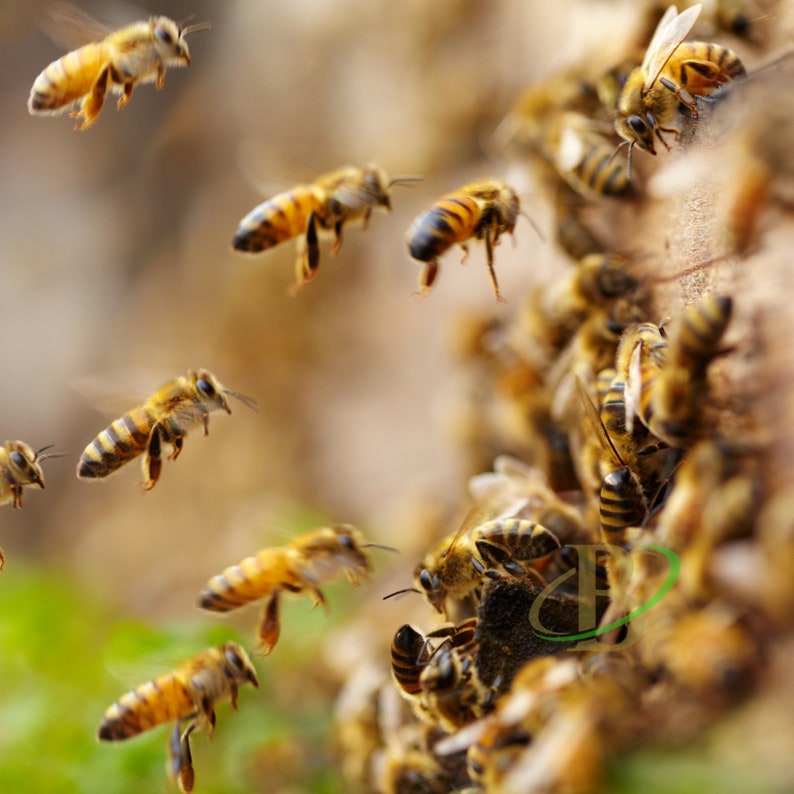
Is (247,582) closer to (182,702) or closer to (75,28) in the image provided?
(182,702)

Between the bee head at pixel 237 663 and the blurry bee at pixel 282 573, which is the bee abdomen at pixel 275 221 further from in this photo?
the bee head at pixel 237 663

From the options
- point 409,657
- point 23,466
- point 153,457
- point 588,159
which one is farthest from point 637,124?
point 23,466

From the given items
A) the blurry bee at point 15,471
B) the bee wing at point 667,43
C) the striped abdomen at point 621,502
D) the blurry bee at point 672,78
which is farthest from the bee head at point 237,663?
the bee wing at point 667,43

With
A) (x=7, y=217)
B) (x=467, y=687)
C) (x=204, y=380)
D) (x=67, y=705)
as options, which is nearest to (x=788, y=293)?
(x=467, y=687)

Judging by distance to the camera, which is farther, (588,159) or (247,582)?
(588,159)

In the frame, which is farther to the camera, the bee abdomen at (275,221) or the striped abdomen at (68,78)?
the bee abdomen at (275,221)
